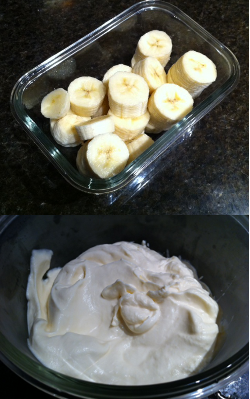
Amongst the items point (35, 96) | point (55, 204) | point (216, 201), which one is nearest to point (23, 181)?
point (55, 204)

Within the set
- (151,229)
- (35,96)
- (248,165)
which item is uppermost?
(35,96)

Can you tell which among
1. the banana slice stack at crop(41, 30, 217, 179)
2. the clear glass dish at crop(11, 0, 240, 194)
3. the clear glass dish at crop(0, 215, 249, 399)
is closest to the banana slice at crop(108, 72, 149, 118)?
the banana slice stack at crop(41, 30, 217, 179)

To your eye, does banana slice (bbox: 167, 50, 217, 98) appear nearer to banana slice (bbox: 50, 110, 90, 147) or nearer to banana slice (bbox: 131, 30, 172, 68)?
banana slice (bbox: 131, 30, 172, 68)

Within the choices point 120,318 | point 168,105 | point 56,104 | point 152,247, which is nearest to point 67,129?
point 56,104

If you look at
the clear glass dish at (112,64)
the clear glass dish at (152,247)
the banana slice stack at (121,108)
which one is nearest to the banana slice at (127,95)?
the banana slice stack at (121,108)

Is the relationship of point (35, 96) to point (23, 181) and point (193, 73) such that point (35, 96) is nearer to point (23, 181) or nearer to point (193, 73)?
point (23, 181)

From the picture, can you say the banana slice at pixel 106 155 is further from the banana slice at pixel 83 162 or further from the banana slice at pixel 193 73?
the banana slice at pixel 193 73

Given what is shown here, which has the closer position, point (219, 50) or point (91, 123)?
point (91, 123)
